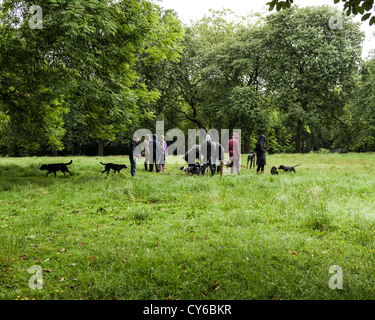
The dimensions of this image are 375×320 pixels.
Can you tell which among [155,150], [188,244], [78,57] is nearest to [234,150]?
[155,150]

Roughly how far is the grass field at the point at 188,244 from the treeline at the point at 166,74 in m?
5.54

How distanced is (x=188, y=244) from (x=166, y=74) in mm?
26702

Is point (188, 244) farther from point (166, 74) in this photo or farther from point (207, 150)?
point (166, 74)

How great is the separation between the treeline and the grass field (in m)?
5.54

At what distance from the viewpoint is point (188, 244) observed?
5.38m

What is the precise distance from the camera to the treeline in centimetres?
1154

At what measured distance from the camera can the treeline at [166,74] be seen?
11.5 meters

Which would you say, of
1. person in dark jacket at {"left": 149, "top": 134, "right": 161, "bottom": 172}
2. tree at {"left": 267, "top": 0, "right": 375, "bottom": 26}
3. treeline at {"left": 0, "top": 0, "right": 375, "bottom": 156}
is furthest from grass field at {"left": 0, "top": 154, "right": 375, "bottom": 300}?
person in dark jacket at {"left": 149, "top": 134, "right": 161, "bottom": 172}

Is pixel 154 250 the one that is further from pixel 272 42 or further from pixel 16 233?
pixel 272 42

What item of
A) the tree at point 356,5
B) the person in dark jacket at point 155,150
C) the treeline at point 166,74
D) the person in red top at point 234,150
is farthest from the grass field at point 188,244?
the person in dark jacket at point 155,150

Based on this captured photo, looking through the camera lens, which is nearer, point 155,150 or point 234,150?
point 234,150

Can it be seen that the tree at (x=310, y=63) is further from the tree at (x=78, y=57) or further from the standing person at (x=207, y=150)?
the tree at (x=78, y=57)

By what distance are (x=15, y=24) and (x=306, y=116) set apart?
79.7 feet
